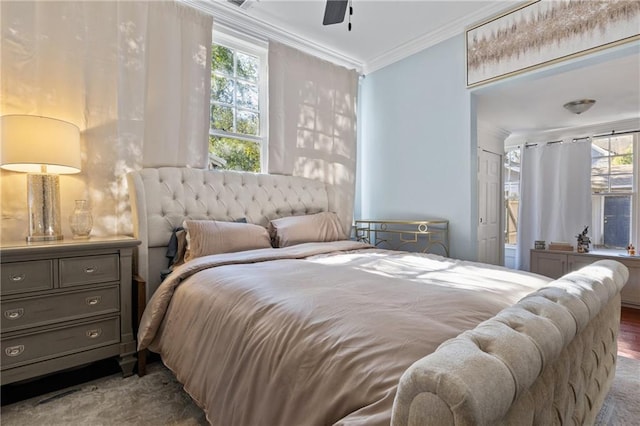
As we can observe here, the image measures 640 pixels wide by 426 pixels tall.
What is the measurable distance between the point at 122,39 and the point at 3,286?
1820 mm

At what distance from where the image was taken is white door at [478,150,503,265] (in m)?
4.73

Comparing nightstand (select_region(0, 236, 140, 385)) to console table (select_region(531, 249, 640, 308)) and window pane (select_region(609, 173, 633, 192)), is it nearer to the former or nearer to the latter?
console table (select_region(531, 249, 640, 308))

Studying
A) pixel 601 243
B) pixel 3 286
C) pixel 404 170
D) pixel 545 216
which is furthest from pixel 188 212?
pixel 601 243

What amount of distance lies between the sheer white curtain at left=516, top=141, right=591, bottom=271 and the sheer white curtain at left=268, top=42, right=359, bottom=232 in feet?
10.4

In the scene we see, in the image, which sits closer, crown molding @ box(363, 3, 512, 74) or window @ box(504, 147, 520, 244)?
crown molding @ box(363, 3, 512, 74)

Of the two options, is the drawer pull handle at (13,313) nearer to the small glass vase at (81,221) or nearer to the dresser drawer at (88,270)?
the dresser drawer at (88,270)

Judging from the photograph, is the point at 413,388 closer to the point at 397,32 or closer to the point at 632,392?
the point at 632,392

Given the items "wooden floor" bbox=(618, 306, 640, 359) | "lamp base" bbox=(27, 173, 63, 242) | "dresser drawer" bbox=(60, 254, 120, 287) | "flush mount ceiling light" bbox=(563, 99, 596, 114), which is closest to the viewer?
"dresser drawer" bbox=(60, 254, 120, 287)

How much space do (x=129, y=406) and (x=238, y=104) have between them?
2603 mm

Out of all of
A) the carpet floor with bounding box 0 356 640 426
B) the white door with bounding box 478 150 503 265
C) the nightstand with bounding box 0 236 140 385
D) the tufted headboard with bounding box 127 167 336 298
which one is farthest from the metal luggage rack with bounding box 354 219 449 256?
the nightstand with bounding box 0 236 140 385

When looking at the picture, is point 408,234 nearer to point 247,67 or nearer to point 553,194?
point 247,67

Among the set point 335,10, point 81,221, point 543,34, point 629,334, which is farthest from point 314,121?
point 629,334

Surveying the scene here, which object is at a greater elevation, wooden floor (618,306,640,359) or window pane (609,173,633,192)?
window pane (609,173,633,192)

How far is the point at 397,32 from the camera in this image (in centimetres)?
341
